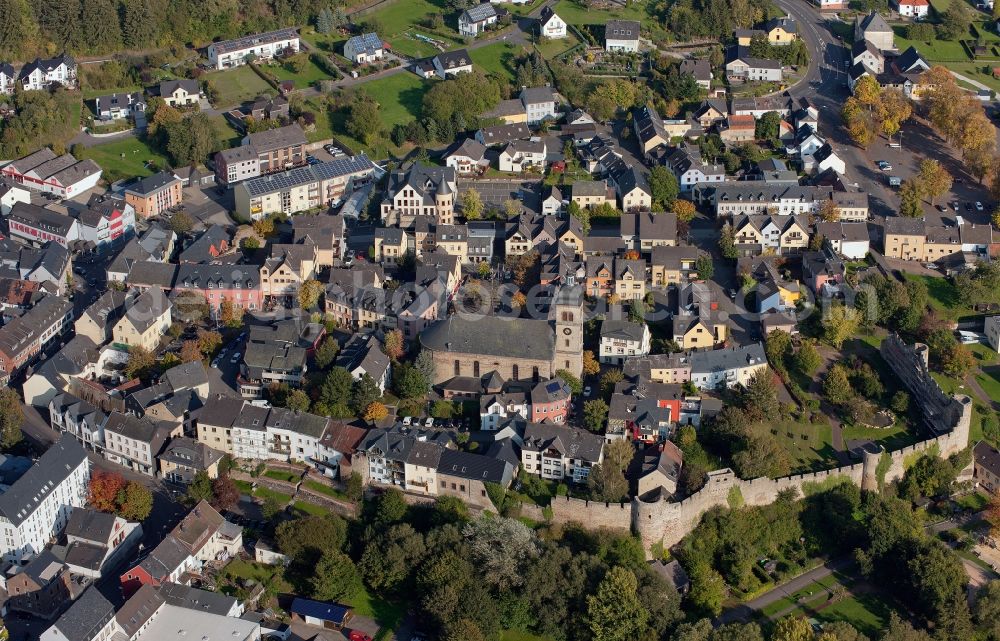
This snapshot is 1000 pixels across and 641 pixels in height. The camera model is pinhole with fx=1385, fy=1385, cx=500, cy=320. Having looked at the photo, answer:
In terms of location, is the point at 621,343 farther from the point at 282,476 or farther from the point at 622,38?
the point at 622,38

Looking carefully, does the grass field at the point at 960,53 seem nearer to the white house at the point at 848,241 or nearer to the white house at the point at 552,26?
the white house at the point at 552,26

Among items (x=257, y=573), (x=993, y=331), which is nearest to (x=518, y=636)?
(x=257, y=573)

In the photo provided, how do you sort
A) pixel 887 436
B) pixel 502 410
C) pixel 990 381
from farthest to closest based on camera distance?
pixel 990 381 → pixel 887 436 → pixel 502 410

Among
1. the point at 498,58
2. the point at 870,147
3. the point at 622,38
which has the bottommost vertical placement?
the point at 870,147

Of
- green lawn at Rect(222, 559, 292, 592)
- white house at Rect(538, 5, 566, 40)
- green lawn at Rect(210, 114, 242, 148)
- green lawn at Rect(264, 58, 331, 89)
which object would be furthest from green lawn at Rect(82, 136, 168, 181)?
green lawn at Rect(222, 559, 292, 592)

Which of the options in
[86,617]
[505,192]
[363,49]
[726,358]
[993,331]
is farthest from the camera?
[363,49]

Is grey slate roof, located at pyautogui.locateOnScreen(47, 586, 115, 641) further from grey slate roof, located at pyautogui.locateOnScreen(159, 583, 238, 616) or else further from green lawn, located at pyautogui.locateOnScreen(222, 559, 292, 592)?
green lawn, located at pyautogui.locateOnScreen(222, 559, 292, 592)

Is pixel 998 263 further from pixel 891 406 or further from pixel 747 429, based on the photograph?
pixel 747 429

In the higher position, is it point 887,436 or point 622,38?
point 887,436

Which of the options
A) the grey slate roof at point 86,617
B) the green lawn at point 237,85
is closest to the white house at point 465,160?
the green lawn at point 237,85
